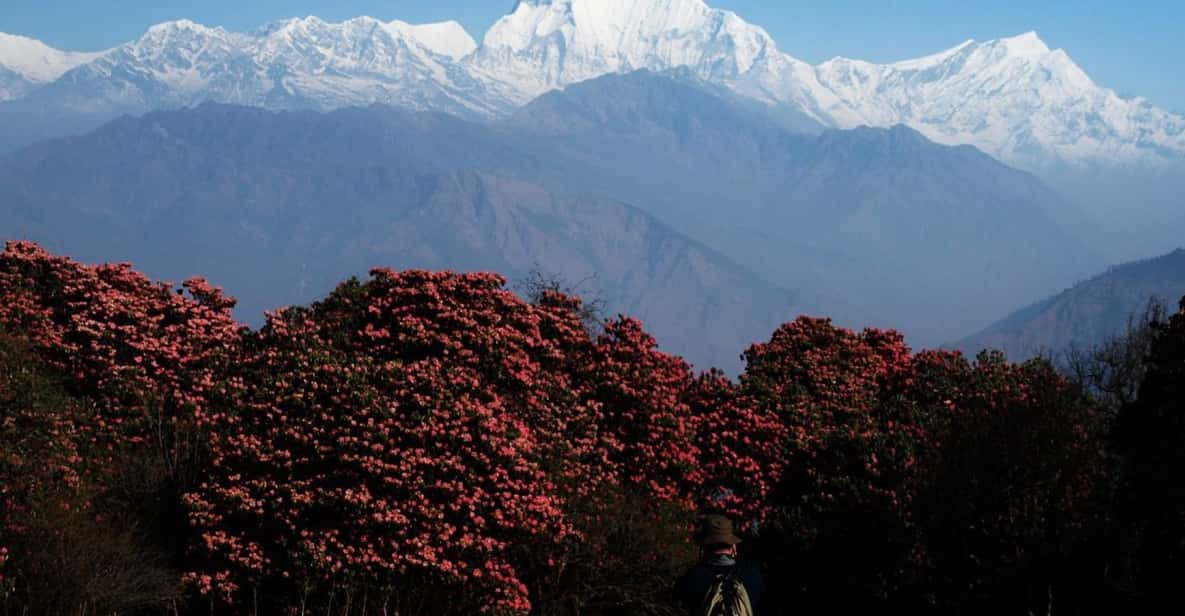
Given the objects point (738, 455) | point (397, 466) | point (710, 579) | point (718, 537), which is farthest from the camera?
point (738, 455)

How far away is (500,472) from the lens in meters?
15.6

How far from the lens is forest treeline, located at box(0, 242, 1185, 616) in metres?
14.6

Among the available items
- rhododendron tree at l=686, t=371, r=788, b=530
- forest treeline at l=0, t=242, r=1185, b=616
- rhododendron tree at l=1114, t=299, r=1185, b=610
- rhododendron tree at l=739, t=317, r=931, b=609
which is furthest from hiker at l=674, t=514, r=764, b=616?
rhododendron tree at l=686, t=371, r=788, b=530

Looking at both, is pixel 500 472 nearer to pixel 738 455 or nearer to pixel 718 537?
pixel 738 455

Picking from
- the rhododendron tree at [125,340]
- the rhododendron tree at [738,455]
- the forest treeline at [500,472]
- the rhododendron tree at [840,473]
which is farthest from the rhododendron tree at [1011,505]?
the rhododendron tree at [125,340]

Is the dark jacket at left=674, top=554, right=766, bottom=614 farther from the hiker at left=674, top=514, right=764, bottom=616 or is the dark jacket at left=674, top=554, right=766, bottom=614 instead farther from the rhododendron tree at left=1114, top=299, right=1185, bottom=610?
the rhododendron tree at left=1114, top=299, right=1185, bottom=610

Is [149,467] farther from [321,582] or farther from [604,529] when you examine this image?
[604,529]

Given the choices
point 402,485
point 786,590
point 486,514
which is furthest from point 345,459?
point 786,590

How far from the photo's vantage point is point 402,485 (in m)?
15.2

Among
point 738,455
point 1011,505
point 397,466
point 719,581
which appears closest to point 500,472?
point 397,466

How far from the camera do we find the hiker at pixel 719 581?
9.09 m

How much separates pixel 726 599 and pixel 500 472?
6.96 m

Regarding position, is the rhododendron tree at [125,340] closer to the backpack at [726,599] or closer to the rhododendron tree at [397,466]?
the rhododendron tree at [397,466]

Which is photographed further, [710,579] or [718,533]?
[718,533]
